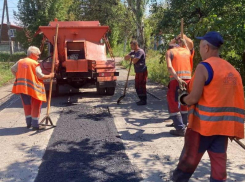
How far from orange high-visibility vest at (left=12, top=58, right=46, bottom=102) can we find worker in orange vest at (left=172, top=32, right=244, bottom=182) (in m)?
3.64

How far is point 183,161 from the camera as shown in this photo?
3141mm

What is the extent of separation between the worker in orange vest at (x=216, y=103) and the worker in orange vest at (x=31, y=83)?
11.9ft

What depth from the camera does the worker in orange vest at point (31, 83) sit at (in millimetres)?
5879

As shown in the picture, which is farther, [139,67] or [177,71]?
[139,67]

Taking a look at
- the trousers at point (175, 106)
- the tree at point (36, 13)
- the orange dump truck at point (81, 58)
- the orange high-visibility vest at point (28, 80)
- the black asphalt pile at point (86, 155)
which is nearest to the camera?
the black asphalt pile at point (86, 155)

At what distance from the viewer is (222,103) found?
2.89 m

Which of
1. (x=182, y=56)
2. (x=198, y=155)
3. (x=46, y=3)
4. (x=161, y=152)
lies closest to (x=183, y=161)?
(x=198, y=155)

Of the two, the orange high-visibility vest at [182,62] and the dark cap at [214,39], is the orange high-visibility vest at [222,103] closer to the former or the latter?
the dark cap at [214,39]

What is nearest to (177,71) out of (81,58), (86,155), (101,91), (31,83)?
(86,155)

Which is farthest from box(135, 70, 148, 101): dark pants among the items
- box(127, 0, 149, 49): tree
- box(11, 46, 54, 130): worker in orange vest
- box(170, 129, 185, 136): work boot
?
box(127, 0, 149, 49): tree

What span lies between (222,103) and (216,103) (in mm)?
54

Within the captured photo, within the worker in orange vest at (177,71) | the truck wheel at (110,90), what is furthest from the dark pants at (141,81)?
the worker in orange vest at (177,71)

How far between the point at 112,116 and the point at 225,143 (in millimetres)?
4324

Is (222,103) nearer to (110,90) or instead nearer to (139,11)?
(110,90)
